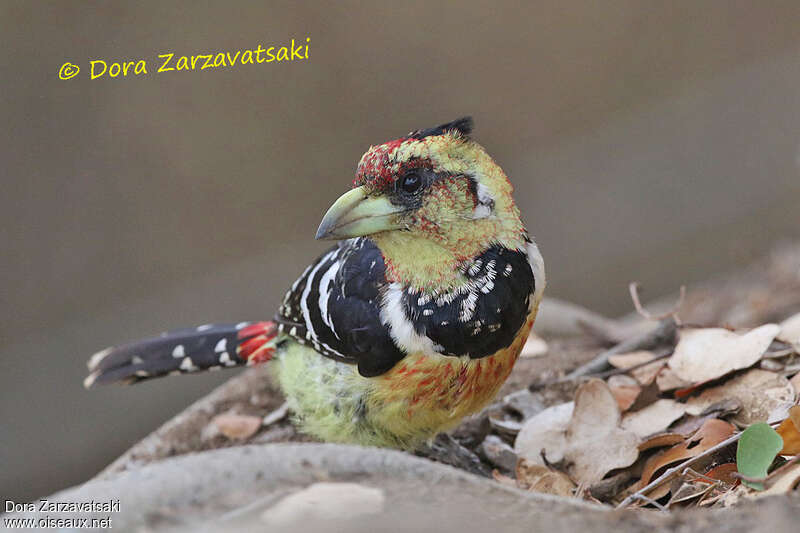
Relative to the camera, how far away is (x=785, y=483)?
150 centimetres

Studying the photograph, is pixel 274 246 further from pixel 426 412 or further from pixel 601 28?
pixel 426 412

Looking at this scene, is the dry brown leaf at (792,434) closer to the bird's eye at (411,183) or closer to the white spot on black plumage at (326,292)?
the bird's eye at (411,183)

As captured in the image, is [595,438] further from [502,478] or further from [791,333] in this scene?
[791,333]

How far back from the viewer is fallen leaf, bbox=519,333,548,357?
9.91 ft

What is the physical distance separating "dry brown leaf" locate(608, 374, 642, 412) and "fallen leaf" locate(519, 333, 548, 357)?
48cm

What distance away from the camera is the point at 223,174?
16.6ft

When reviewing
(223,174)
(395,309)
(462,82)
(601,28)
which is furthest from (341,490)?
(601,28)

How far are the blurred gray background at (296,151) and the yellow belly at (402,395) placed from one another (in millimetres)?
2867


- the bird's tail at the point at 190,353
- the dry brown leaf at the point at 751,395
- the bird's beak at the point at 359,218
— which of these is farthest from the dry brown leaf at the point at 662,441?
the bird's tail at the point at 190,353

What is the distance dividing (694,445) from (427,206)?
0.83 meters

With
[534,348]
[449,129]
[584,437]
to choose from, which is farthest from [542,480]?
[534,348]

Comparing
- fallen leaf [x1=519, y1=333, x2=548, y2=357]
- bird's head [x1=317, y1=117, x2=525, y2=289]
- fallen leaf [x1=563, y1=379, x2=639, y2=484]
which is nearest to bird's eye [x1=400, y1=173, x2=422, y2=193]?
bird's head [x1=317, y1=117, x2=525, y2=289]

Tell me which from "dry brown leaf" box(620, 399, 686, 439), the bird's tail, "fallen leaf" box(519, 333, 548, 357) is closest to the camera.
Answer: "dry brown leaf" box(620, 399, 686, 439)

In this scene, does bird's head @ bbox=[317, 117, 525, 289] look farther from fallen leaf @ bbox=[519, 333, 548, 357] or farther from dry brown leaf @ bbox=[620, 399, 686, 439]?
fallen leaf @ bbox=[519, 333, 548, 357]
